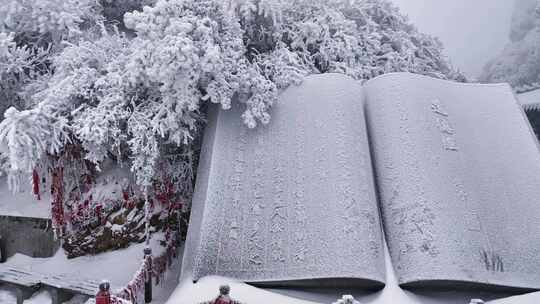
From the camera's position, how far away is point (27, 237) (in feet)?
24.6

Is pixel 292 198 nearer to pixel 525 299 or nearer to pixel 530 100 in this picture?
pixel 525 299

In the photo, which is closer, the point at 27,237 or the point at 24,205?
the point at 27,237

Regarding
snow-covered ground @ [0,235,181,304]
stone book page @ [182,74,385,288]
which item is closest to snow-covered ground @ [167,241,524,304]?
stone book page @ [182,74,385,288]

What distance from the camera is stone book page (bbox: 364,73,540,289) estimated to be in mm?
5230

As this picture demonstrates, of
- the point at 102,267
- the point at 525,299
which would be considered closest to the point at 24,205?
the point at 102,267

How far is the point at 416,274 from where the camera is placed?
510cm

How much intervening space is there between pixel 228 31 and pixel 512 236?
16.5ft

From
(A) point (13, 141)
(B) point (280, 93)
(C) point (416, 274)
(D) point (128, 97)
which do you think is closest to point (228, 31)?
(B) point (280, 93)

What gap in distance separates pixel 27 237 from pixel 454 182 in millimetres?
7001

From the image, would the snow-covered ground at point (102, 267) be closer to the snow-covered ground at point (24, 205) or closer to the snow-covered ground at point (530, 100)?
the snow-covered ground at point (24, 205)

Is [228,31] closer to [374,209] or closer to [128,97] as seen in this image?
[128,97]

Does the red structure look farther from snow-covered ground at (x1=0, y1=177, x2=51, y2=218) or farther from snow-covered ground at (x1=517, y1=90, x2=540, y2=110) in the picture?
snow-covered ground at (x1=517, y1=90, x2=540, y2=110)

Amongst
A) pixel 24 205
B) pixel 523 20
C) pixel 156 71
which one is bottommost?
pixel 24 205

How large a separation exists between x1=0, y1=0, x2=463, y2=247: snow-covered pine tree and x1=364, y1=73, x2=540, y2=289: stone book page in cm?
165
